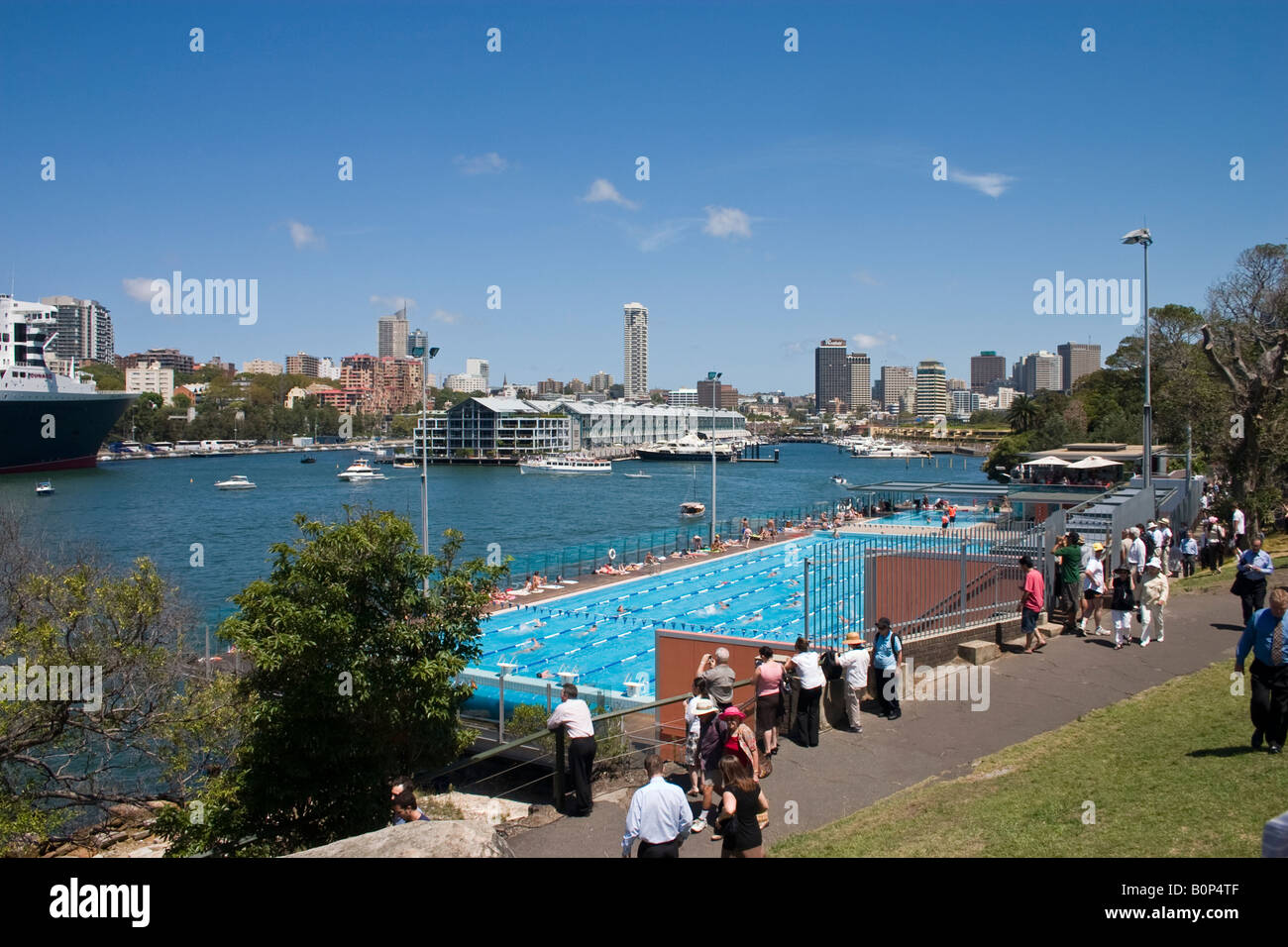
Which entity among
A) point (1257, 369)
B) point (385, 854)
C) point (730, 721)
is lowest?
point (730, 721)

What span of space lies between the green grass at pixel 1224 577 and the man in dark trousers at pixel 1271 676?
29.7ft

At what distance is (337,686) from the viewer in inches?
361

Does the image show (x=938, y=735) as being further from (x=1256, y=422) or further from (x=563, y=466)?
(x=563, y=466)

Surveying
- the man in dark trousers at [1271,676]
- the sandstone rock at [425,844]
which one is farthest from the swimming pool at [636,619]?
the sandstone rock at [425,844]

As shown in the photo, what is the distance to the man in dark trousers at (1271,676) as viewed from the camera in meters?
7.52

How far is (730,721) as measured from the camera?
7.68 m

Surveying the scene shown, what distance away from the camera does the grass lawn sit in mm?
6129

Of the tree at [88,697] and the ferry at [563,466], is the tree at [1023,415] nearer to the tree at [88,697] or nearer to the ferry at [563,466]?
the ferry at [563,466]

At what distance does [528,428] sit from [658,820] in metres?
145

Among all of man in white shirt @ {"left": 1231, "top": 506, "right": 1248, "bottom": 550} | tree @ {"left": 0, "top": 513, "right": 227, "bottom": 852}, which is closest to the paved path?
man in white shirt @ {"left": 1231, "top": 506, "right": 1248, "bottom": 550}

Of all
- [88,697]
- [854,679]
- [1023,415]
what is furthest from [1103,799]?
[1023,415]
